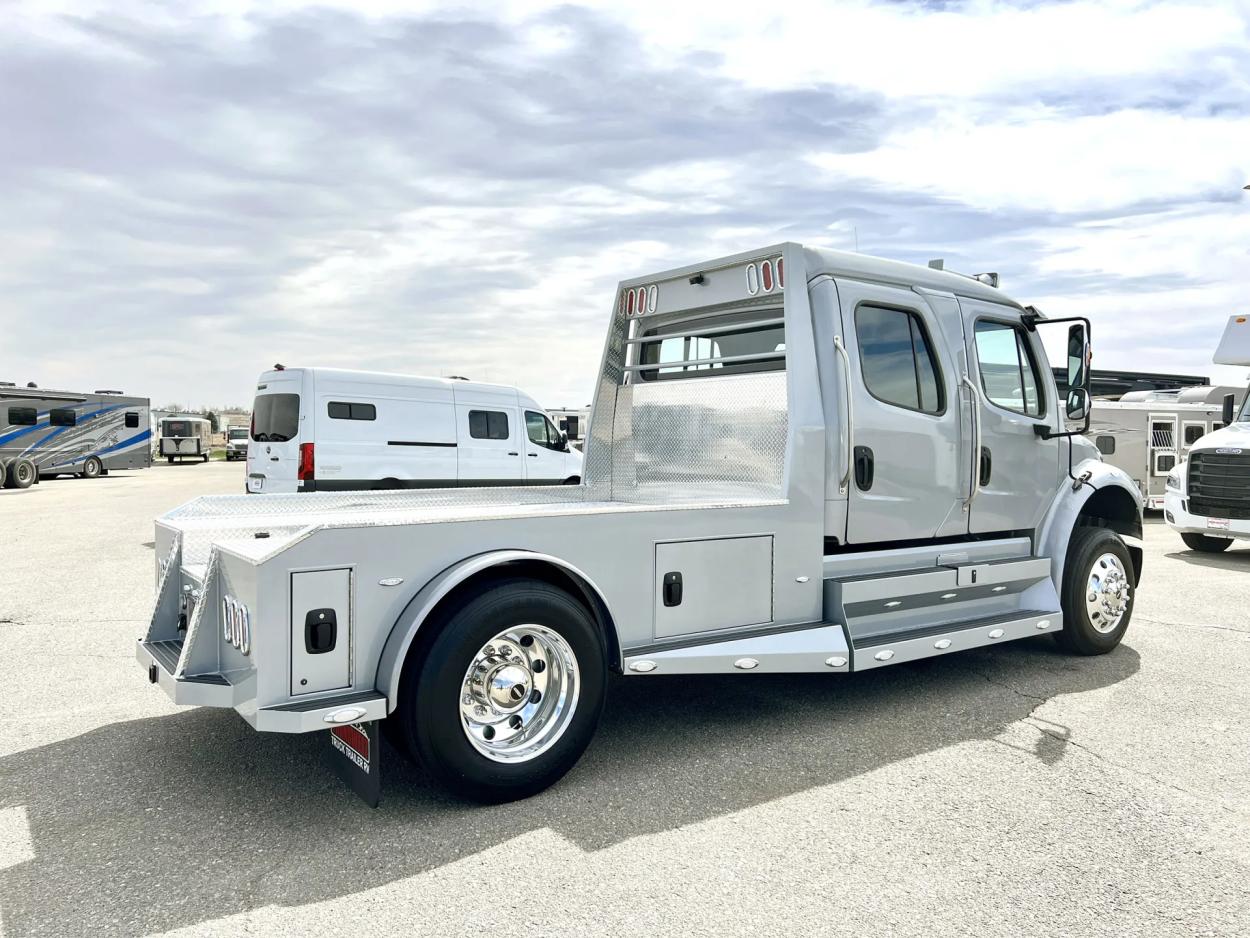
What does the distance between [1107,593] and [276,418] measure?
36.0 ft

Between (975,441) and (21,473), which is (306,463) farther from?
(21,473)

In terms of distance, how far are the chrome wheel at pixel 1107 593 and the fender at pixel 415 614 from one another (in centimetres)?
445

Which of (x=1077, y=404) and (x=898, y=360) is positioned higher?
(x=898, y=360)

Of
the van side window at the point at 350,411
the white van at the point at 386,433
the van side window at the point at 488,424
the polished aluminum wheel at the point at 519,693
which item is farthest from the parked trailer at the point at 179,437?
the polished aluminum wheel at the point at 519,693

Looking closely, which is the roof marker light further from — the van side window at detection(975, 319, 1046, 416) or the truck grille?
the truck grille

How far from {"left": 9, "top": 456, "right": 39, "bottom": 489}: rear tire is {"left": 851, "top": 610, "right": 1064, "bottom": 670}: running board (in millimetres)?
27379

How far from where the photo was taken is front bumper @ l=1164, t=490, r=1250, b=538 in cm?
1140

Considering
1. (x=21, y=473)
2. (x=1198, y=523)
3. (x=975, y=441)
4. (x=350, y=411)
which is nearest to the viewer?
(x=975, y=441)

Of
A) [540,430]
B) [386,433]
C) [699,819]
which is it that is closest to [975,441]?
[699,819]

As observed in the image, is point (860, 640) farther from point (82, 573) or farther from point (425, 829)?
point (82, 573)

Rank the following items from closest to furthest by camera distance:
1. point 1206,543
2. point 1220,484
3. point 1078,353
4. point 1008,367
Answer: point 1078,353 → point 1008,367 → point 1220,484 → point 1206,543

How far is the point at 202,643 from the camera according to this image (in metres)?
3.61

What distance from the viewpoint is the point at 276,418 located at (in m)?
13.3

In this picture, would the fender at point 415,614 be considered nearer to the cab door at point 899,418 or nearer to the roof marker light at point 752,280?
the cab door at point 899,418
